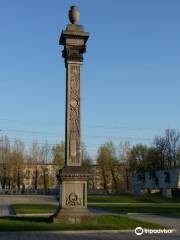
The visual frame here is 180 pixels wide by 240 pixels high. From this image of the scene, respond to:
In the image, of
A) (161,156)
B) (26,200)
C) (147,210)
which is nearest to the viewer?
(147,210)

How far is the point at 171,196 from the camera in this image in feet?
256

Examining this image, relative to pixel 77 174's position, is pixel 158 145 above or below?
above

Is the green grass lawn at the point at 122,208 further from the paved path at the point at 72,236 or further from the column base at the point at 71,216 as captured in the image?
the paved path at the point at 72,236

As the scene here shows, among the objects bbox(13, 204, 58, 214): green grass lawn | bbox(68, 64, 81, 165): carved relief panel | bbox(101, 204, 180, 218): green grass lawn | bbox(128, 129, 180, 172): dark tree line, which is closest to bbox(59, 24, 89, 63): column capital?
bbox(68, 64, 81, 165): carved relief panel

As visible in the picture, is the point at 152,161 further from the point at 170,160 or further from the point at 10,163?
the point at 10,163

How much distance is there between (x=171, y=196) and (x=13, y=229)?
62227mm

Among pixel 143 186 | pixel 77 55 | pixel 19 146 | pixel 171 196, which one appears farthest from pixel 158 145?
pixel 77 55

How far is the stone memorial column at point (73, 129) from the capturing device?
20.8 metres

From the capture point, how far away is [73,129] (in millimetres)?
21594

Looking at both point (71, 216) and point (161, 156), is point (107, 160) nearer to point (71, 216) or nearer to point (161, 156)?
point (161, 156)

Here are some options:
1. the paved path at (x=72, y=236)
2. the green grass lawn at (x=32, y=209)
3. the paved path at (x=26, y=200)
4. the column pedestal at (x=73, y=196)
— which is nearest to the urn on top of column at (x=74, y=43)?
the column pedestal at (x=73, y=196)

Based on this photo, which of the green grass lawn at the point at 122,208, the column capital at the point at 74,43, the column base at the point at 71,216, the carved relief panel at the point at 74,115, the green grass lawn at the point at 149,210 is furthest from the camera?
the green grass lawn at the point at 149,210

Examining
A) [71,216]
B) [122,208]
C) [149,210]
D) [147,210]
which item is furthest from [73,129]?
[122,208]

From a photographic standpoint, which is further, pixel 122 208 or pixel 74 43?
pixel 122 208
